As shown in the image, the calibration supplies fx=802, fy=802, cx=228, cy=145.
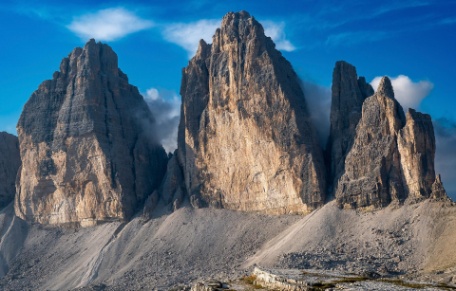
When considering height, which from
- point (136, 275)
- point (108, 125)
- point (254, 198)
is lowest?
point (136, 275)

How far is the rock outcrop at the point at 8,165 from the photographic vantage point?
169 m

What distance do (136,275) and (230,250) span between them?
15.6m

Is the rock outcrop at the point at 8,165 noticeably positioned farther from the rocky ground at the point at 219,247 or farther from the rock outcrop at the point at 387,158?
the rock outcrop at the point at 387,158

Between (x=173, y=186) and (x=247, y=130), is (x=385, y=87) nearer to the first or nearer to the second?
(x=247, y=130)

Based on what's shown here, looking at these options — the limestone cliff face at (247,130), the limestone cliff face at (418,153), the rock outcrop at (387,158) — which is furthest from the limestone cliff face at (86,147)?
the limestone cliff face at (418,153)

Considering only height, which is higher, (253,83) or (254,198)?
(253,83)

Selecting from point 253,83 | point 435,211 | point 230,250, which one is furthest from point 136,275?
point 435,211

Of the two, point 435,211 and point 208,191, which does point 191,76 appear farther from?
point 435,211

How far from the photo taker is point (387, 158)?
409 ft

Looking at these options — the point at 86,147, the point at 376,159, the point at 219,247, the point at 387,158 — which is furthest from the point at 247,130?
the point at 86,147

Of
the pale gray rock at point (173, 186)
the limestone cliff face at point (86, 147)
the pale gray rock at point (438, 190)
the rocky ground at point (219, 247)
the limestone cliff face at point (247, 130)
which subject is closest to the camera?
the rocky ground at point (219, 247)

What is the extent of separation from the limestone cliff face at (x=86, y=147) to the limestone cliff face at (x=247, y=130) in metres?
11.2

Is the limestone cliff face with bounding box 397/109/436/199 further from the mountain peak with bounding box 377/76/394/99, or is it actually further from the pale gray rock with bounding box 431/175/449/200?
the mountain peak with bounding box 377/76/394/99

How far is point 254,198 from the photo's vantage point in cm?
14075
